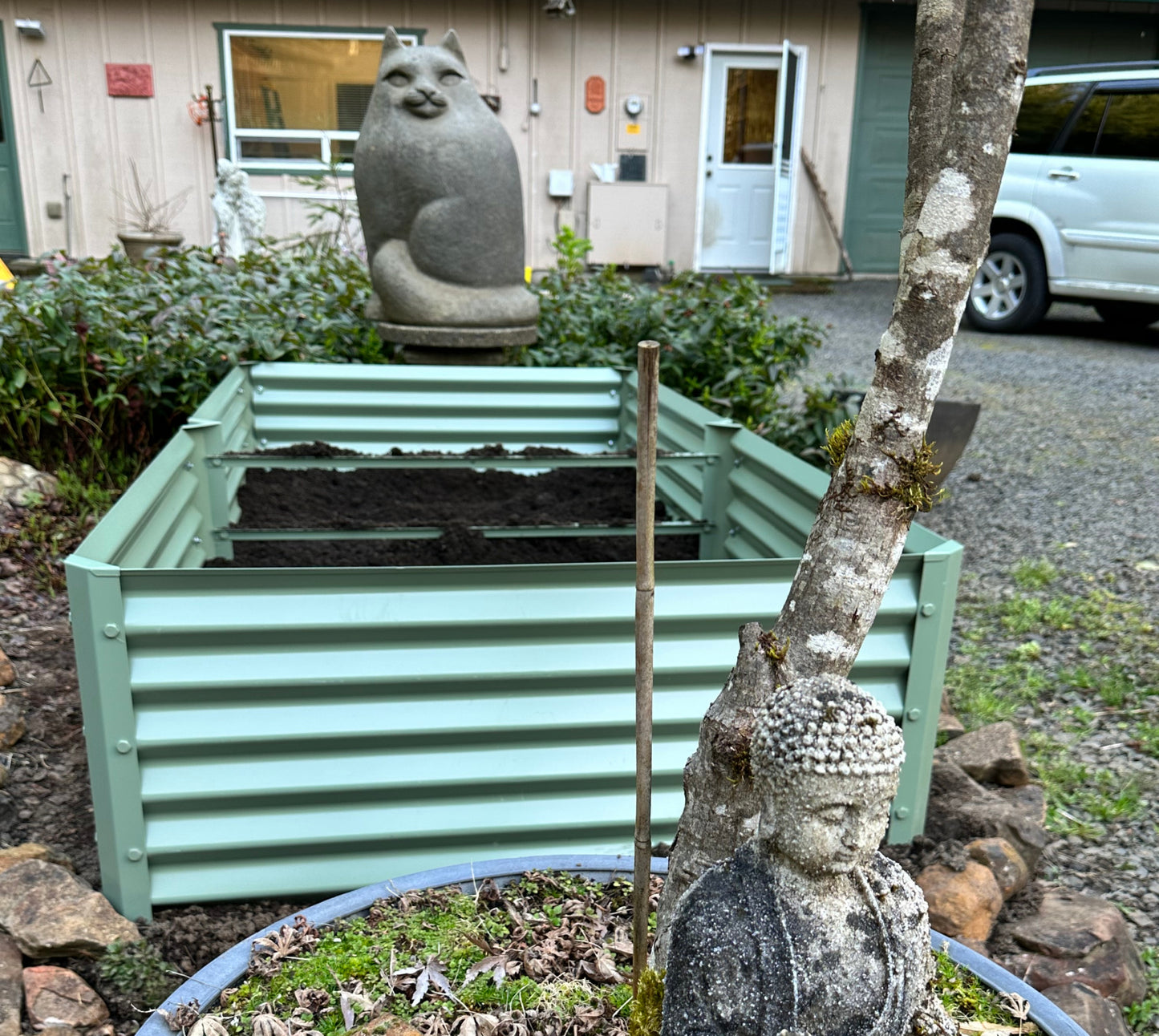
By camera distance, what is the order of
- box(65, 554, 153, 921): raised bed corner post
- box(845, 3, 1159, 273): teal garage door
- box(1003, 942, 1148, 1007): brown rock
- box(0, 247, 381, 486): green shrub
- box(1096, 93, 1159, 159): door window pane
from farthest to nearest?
1. box(845, 3, 1159, 273): teal garage door
2. box(1096, 93, 1159, 159): door window pane
3. box(0, 247, 381, 486): green shrub
4. box(1003, 942, 1148, 1007): brown rock
5. box(65, 554, 153, 921): raised bed corner post

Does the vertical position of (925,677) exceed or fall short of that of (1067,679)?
it exceeds it

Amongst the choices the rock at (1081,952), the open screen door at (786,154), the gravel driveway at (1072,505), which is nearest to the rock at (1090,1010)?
the rock at (1081,952)

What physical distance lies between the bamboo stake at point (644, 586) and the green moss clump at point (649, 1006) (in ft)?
0.40

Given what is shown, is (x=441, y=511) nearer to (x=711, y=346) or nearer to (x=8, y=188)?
(x=711, y=346)

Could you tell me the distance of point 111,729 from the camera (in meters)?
2.10

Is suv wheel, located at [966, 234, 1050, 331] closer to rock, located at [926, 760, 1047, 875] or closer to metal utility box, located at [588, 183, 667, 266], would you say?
metal utility box, located at [588, 183, 667, 266]

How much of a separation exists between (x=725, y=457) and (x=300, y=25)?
34.7 ft

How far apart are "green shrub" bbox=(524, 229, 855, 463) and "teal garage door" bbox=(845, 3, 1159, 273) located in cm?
831

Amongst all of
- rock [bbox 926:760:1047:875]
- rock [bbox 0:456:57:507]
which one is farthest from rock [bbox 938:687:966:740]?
rock [bbox 0:456:57:507]

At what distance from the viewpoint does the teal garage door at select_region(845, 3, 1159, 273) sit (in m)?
13.0

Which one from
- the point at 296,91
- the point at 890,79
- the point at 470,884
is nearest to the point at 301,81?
the point at 296,91

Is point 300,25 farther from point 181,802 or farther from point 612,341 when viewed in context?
point 181,802

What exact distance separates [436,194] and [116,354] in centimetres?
167

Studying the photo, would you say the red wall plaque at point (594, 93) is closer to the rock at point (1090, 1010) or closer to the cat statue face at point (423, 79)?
the cat statue face at point (423, 79)
